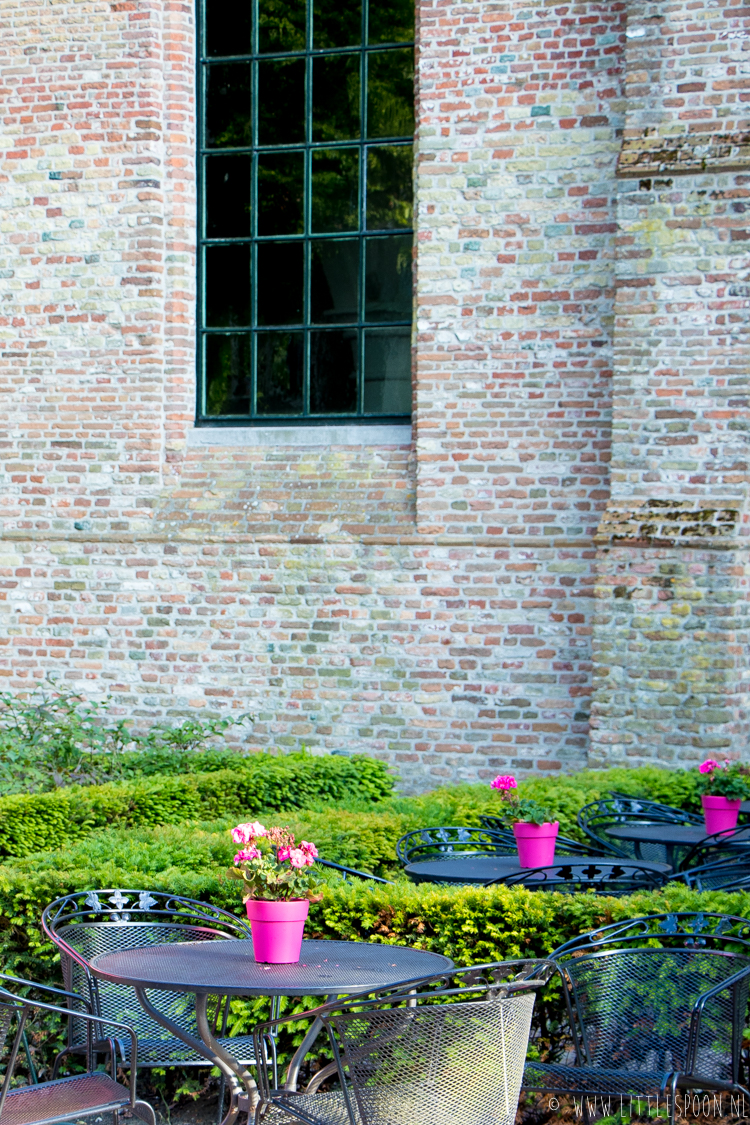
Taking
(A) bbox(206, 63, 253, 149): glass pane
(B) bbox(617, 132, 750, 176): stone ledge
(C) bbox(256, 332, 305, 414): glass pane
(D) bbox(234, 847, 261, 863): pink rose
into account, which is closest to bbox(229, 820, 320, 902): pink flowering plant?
(D) bbox(234, 847, 261, 863): pink rose

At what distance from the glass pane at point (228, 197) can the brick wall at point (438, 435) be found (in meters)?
0.28

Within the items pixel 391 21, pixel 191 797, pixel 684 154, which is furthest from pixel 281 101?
pixel 191 797

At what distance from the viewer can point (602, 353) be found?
861cm

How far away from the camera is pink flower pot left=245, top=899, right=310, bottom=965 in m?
3.04

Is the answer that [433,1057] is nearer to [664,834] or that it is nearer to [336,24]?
[664,834]

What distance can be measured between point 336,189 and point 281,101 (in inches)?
34.8

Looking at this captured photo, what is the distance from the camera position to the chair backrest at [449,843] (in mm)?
5243

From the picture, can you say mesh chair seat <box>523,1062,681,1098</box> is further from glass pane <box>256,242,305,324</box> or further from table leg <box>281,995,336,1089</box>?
glass pane <box>256,242,305,324</box>

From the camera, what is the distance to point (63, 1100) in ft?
9.89

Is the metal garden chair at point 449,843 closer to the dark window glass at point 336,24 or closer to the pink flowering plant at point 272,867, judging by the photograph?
the pink flowering plant at point 272,867

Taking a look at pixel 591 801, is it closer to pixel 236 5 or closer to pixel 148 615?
pixel 148 615

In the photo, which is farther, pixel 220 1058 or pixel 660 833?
pixel 660 833

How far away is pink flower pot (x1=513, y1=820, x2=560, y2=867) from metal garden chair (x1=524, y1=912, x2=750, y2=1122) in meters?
1.12

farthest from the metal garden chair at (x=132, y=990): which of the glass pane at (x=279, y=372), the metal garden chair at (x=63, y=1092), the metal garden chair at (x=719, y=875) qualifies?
the glass pane at (x=279, y=372)
